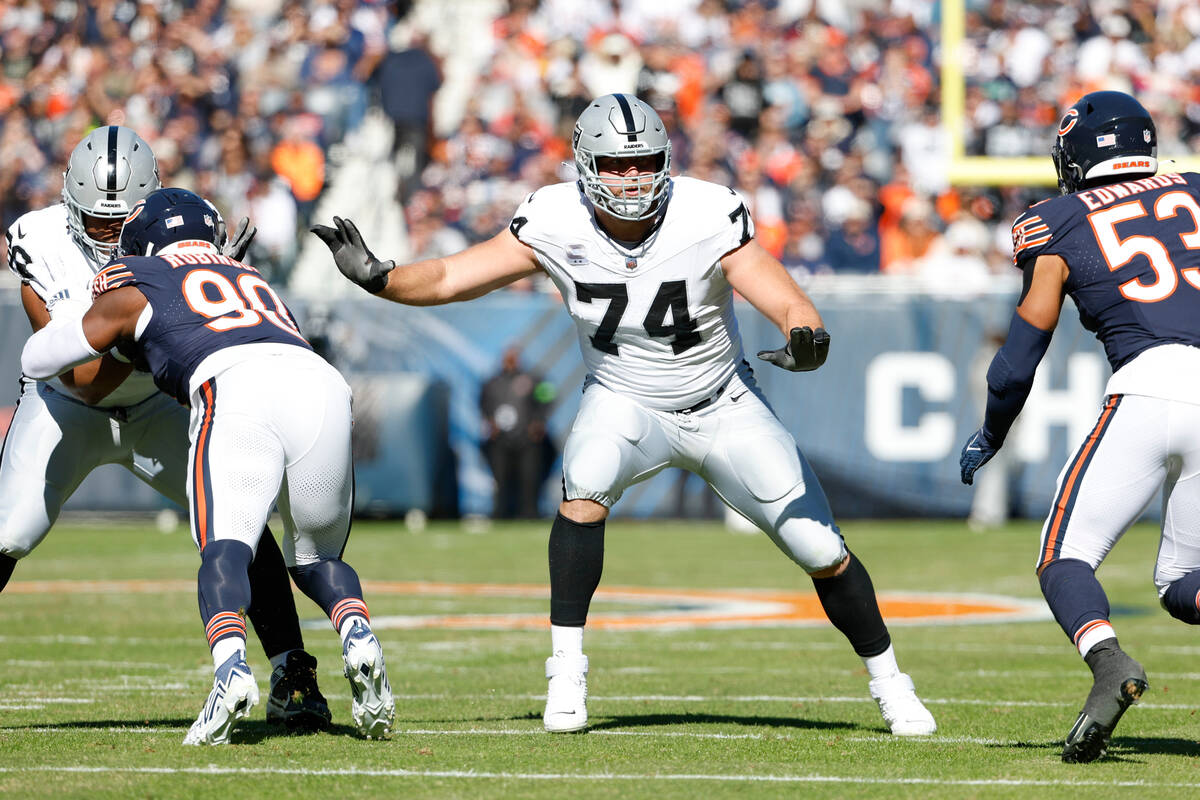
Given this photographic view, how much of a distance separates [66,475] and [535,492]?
10331mm

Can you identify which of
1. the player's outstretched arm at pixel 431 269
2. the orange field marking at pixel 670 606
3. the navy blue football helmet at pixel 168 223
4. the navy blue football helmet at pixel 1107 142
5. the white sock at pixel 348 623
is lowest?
the orange field marking at pixel 670 606

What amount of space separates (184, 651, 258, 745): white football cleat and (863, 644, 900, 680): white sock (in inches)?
79.5

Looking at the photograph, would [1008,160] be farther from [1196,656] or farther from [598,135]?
[598,135]

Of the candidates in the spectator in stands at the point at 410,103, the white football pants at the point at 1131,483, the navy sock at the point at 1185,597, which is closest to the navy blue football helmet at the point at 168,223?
the white football pants at the point at 1131,483

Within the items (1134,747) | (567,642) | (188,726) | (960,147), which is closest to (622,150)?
(567,642)

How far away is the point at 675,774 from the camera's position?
15.0 ft

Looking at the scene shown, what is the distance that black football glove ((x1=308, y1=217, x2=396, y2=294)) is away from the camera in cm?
540

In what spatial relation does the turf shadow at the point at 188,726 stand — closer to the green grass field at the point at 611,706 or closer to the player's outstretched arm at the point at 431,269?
the green grass field at the point at 611,706

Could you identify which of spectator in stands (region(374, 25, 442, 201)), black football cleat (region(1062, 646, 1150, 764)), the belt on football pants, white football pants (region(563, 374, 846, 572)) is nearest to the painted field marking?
black football cleat (region(1062, 646, 1150, 764))

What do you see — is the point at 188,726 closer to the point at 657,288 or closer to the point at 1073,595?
the point at 657,288

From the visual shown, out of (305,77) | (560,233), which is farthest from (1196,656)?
(305,77)

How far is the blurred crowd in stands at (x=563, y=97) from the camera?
1603 centimetres

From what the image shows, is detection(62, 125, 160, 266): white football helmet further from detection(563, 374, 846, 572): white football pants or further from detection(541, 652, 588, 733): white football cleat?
detection(541, 652, 588, 733): white football cleat

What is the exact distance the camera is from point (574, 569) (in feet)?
18.2
